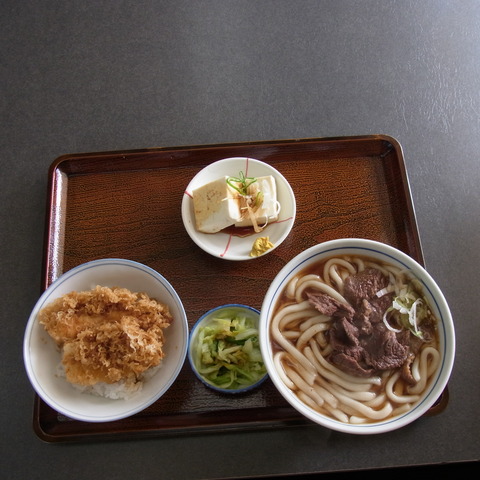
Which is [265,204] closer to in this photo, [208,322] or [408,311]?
[208,322]

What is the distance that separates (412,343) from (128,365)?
0.85 m

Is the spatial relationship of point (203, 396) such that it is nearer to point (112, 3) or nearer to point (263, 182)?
point (263, 182)

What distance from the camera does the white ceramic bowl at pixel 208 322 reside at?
1453 millimetres

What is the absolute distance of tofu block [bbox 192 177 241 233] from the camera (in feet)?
5.58

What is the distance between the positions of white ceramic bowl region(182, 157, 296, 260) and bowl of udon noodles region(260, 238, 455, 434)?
331 mm

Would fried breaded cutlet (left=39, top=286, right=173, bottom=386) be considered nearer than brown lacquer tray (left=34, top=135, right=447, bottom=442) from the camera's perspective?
Yes

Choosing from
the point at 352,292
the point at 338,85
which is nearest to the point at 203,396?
the point at 352,292

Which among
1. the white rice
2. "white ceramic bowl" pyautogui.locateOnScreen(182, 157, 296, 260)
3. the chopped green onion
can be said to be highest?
"white ceramic bowl" pyautogui.locateOnScreen(182, 157, 296, 260)

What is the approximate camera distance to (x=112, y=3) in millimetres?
2354

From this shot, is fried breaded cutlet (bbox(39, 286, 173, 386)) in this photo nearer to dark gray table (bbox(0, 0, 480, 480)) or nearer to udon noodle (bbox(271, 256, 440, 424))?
dark gray table (bbox(0, 0, 480, 480))

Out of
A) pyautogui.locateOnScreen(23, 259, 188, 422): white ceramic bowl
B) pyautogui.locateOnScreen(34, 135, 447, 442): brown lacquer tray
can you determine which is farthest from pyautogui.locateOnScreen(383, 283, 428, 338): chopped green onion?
pyautogui.locateOnScreen(23, 259, 188, 422): white ceramic bowl

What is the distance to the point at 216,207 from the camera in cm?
170

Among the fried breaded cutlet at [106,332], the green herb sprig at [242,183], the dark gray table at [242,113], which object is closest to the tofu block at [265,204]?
the green herb sprig at [242,183]

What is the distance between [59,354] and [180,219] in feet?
2.10
